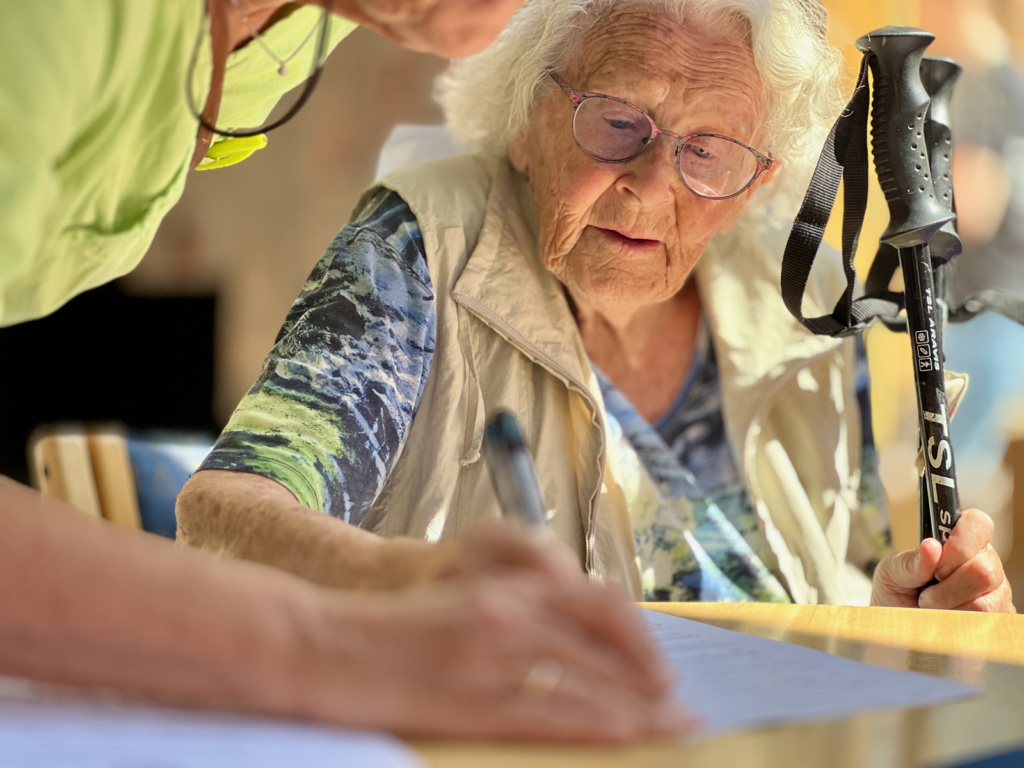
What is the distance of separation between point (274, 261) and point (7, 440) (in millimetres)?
1183

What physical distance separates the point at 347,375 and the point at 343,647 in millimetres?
676

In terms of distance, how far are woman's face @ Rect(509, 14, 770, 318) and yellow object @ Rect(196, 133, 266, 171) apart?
47 centimetres

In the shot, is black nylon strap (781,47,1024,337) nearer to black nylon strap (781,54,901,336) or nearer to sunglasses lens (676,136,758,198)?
black nylon strap (781,54,901,336)

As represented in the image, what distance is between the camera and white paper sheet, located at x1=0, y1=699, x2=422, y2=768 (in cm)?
52

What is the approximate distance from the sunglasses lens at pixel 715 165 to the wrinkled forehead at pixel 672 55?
0.07m

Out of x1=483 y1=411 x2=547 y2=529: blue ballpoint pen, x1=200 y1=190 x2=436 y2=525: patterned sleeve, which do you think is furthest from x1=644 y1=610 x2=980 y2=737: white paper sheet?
x1=200 y1=190 x2=436 y2=525: patterned sleeve

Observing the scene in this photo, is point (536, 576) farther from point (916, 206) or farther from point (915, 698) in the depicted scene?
point (916, 206)

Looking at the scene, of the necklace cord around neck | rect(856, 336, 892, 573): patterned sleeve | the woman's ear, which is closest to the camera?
the necklace cord around neck

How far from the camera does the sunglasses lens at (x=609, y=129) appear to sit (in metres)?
1.42

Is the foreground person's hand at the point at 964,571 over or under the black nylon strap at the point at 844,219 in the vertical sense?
under

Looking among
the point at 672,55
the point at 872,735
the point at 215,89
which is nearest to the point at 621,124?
the point at 672,55

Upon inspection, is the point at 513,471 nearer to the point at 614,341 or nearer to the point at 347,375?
the point at 347,375

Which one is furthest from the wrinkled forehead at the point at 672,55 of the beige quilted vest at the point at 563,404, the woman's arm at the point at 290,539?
the woman's arm at the point at 290,539

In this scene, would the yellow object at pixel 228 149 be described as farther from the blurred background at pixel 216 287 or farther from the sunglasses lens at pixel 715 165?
the blurred background at pixel 216 287
